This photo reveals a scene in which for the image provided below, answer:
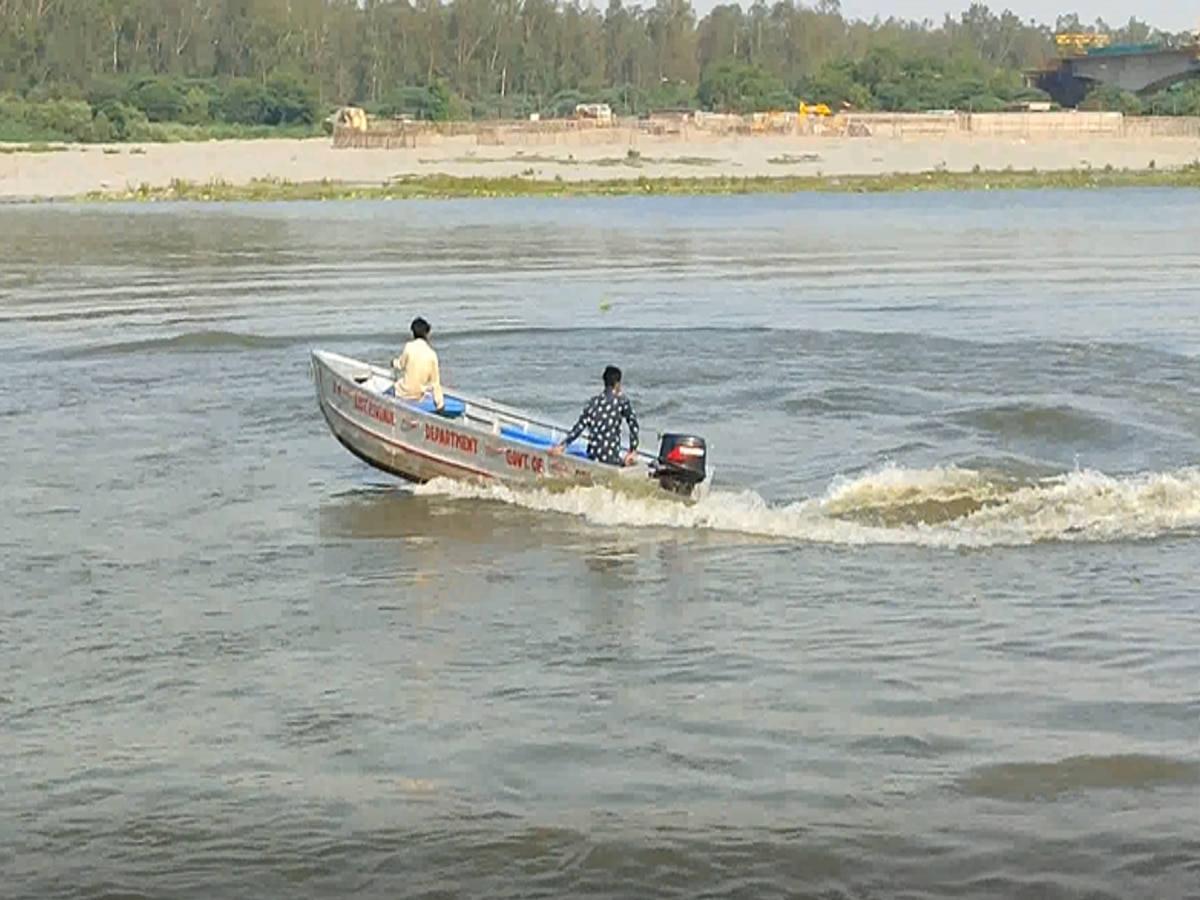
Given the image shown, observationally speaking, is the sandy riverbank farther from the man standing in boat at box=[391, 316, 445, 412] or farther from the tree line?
the man standing in boat at box=[391, 316, 445, 412]

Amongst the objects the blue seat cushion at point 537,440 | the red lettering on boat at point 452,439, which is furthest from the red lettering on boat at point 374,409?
the blue seat cushion at point 537,440

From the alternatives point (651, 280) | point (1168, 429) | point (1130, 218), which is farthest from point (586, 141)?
point (1168, 429)

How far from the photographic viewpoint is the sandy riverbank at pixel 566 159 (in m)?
87.2

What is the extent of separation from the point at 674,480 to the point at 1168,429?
8.60 metres

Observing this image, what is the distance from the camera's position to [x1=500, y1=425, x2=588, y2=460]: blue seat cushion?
62.4 feet

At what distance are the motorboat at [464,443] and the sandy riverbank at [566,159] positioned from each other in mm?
65229

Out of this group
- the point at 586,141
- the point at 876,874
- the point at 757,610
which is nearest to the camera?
the point at 876,874

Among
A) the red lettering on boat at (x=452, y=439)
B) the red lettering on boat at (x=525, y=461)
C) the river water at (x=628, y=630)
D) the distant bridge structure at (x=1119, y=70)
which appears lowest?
the river water at (x=628, y=630)

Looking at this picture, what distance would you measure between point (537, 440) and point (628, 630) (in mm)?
5076

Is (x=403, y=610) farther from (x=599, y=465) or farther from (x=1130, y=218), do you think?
(x=1130, y=218)

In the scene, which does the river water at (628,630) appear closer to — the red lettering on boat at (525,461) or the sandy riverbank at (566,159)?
the red lettering on boat at (525,461)

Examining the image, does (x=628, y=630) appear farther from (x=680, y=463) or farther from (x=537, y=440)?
(x=537, y=440)

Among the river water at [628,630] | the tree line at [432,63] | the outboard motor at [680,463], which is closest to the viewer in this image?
the river water at [628,630]

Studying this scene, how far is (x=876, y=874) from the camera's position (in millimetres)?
9992
